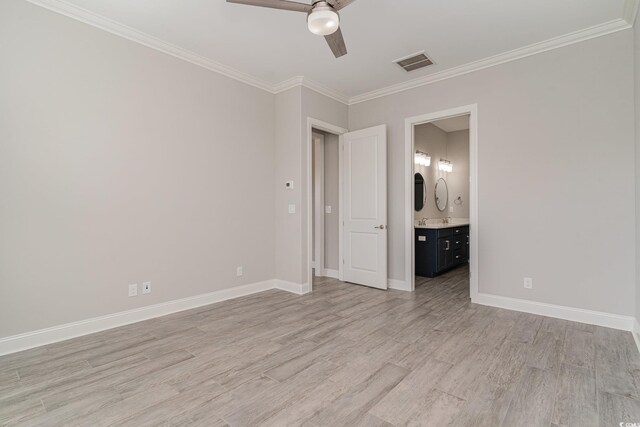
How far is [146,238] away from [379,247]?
298 centimetres

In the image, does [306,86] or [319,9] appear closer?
[319,9]

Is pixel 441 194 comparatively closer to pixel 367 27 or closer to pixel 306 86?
pixel 306 86

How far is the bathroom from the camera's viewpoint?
5.23 meters

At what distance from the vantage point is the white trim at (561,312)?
2.97 metres

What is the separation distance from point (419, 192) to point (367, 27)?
363 cm

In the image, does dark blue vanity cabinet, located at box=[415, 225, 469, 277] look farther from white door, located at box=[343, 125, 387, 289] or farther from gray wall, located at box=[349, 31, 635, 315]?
gray wall, located at box=[349, 31, 635, 315]

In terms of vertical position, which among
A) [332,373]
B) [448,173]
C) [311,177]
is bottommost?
[332,373]

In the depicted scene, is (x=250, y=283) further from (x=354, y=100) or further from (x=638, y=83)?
(x=638, y=83)

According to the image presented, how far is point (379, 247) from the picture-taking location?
450 centimetres

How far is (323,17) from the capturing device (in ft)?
6.51

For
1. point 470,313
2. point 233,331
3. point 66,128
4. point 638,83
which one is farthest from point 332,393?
point 638,83

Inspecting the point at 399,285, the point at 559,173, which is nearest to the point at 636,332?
the point at 559,173

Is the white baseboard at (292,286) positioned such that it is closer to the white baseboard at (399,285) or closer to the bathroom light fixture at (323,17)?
the white baseboard at (399,285)

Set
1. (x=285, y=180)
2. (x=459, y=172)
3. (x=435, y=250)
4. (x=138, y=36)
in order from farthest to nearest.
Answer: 1. (x=459, y=172)
2. (x=435, y=250)
3. (x=285, y=180)
4. (x=138, y=36)
